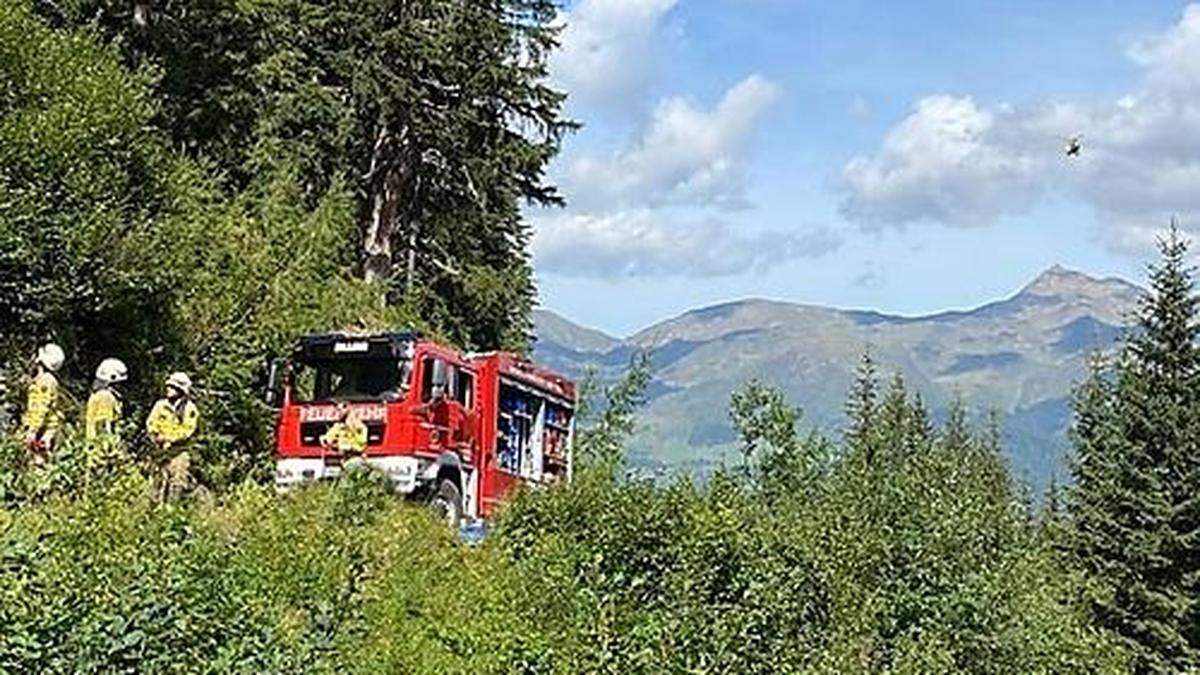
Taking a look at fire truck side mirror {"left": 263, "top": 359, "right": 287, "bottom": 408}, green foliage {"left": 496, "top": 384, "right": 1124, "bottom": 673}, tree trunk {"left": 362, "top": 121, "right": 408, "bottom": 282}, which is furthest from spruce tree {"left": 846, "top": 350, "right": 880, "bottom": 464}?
fire truck side mirror {"left": 263, "top": 359, "right": 287, "bottom": 408}

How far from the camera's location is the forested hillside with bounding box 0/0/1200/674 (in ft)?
44.6

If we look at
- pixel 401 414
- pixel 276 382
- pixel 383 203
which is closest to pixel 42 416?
pixel 401 414

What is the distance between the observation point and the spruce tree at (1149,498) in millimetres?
36438

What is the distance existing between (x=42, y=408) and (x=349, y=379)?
661 cm

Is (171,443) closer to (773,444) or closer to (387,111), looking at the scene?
(773,444)

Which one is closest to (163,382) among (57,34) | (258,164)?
(57,34)

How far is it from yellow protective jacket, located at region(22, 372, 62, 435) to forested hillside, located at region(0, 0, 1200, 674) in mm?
450

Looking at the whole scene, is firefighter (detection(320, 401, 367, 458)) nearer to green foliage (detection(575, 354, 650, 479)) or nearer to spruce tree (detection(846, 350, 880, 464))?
green foliage (detection(575, 354, 650, 479))

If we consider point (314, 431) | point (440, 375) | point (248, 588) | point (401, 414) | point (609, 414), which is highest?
point (609, 414)

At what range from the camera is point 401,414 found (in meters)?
22.5

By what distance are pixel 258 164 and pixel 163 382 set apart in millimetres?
9519

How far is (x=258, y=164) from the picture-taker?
32.9 m

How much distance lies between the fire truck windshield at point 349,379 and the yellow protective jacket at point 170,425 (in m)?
4.30

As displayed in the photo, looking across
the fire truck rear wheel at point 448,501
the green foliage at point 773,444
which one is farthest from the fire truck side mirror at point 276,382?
the green foliage at point 773,444
